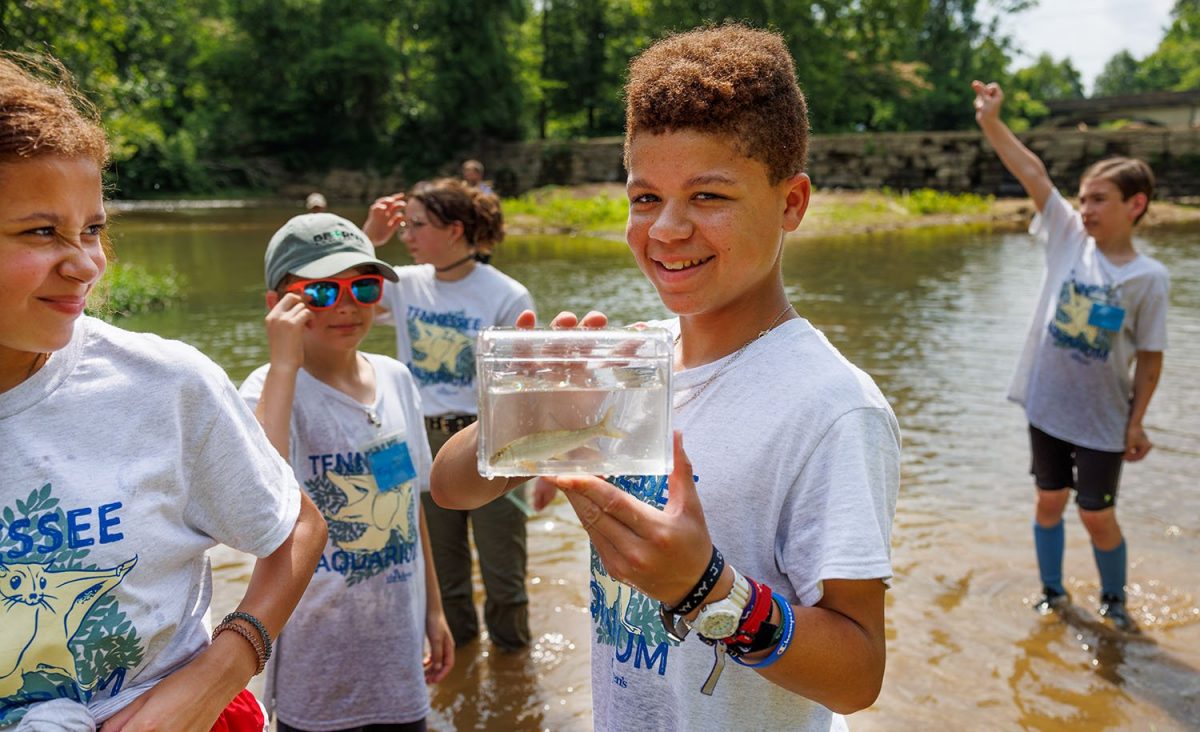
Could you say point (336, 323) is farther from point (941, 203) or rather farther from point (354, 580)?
point (941, 203)

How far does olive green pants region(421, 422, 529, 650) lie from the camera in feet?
15.7

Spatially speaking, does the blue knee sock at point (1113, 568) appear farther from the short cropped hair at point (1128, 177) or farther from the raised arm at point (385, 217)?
the raised arm at point (385, 217)

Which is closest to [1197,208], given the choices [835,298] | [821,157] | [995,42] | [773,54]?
[821,157]

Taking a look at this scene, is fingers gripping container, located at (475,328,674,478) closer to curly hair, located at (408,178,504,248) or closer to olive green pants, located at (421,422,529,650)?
olive green pants, located at (421,422,529,650)

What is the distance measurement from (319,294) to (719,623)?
2083 millimetres

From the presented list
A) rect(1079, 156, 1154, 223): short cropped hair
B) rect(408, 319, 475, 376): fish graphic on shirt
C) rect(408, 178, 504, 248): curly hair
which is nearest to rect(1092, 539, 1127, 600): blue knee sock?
rect(1079, 156, 1154, 223): short cropped hair

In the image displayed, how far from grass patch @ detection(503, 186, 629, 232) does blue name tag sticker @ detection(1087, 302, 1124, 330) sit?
852 inches

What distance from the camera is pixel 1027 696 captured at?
4.41 meters

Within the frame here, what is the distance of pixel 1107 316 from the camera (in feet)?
16.1

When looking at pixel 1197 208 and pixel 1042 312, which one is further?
pixel 1197 208

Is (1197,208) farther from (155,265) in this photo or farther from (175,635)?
(175,635)

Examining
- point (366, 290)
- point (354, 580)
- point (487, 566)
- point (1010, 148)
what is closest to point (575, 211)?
point (1010, 148)

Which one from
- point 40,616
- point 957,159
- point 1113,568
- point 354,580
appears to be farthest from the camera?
point 957,159

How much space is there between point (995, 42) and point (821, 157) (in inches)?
833
